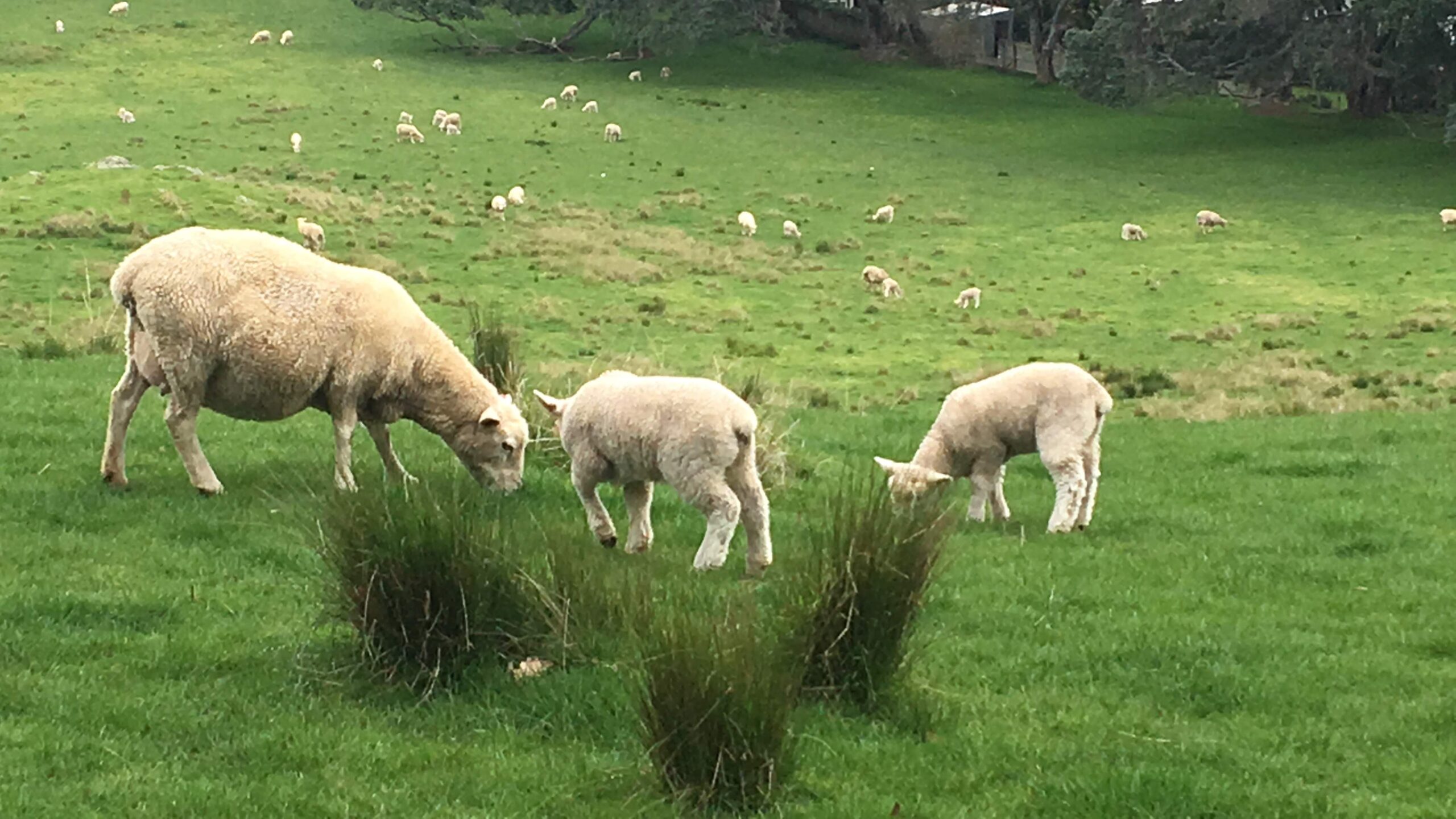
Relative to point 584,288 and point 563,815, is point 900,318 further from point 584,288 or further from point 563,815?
point 563,815

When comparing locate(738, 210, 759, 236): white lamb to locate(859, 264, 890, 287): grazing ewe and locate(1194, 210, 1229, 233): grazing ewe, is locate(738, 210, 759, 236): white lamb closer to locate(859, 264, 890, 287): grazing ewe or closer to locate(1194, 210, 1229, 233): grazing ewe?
locate(859, 264, 890, 287): grazing ewe

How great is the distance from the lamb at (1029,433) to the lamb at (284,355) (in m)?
3.30

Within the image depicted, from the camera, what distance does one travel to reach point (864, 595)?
290 inches

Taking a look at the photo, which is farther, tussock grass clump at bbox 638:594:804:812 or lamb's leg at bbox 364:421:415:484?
lamb's leg at bbox 364:421:415:484

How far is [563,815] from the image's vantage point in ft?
20.4

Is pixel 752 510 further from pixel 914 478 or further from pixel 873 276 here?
pixel 873 276

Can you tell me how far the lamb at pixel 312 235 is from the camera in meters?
30.5

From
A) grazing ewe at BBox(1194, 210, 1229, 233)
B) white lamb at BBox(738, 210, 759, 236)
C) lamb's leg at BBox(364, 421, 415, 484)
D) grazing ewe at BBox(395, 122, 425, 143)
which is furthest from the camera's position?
grazing ewe at BBox(395, 122, 425, 143)

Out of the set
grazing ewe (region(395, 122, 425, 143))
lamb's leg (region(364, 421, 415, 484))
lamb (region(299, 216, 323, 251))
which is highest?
lamb's leg (region(364, 421, 415, 484))

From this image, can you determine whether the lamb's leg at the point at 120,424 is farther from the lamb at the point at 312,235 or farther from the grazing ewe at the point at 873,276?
the grazing ewe at the point at 873,276

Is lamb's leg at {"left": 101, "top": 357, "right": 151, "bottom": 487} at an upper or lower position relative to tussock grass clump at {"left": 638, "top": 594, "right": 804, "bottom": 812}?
lower

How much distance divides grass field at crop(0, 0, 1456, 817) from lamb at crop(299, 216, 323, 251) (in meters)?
1.72

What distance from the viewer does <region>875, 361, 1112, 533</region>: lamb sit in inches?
479

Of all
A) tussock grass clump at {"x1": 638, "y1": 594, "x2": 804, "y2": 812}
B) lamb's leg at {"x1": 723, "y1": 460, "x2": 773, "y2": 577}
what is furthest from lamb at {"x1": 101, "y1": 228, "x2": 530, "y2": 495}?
tussock grass clump at {"x1": 638, "y1": 594, "x2": 804, "y2": 812}
